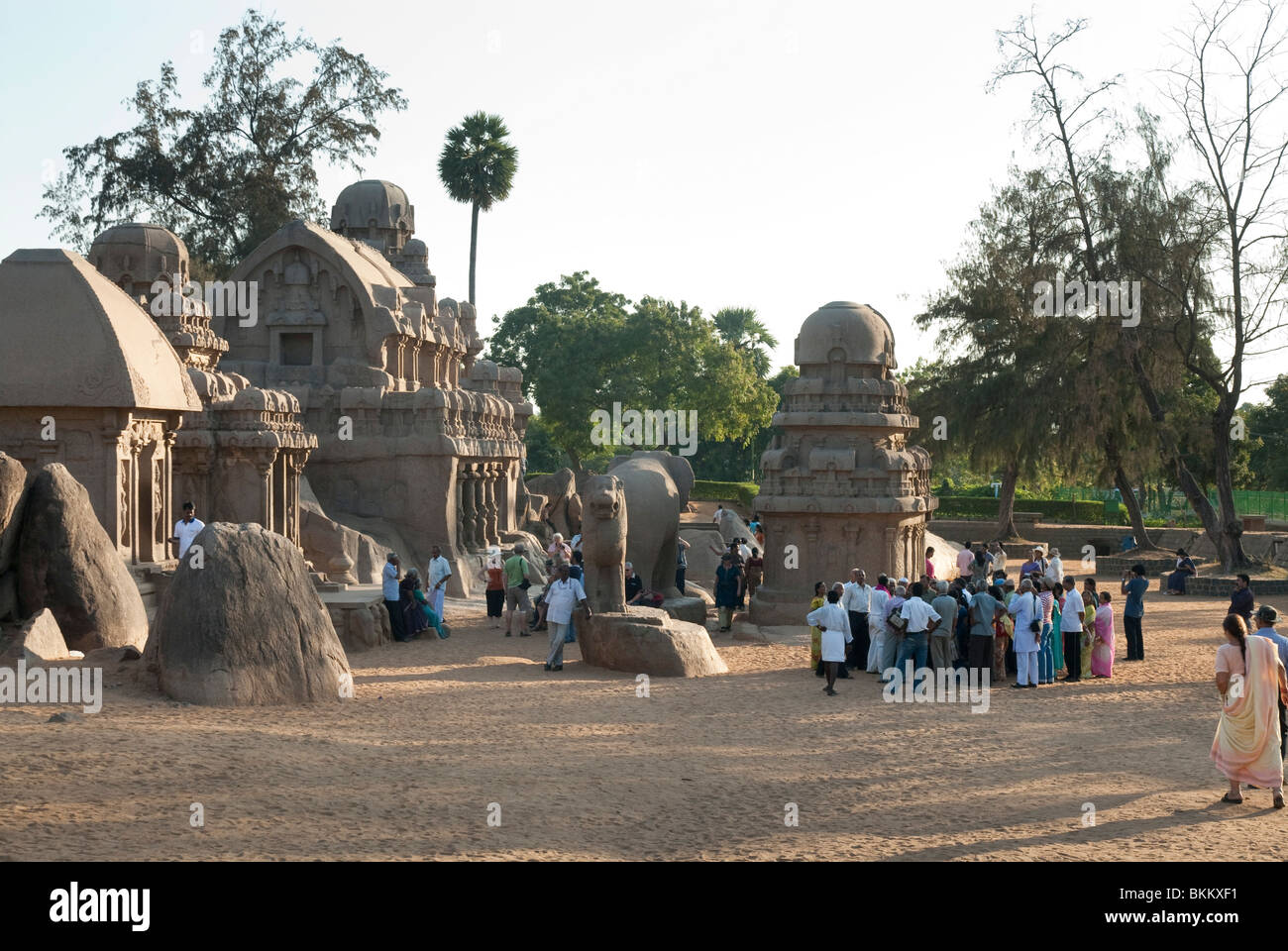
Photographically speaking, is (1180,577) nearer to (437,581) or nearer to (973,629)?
(973,629)

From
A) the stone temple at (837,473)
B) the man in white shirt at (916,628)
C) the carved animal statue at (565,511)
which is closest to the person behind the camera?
the man in white shirt at (916,628)

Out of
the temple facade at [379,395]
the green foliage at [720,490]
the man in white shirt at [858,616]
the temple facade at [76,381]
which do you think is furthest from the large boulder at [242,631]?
the green foliage at [720,490]

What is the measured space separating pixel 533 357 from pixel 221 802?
4579cm

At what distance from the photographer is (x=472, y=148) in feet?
176

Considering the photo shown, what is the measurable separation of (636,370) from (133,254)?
31.3 meters

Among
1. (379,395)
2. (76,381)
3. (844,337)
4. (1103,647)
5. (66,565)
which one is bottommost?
(1103,647)

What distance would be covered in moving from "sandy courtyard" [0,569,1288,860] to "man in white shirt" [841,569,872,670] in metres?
2.42

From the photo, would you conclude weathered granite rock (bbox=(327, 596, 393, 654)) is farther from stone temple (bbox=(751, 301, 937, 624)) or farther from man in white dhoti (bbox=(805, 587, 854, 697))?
stone temple (bbox=(751, 301, 937, 624))

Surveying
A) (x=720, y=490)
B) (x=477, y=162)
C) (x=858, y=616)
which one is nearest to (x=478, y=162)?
(x=477, y=162)

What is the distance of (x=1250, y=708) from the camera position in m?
10.5

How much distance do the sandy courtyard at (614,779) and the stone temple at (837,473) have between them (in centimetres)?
667

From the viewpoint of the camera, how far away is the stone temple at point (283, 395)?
670 inches

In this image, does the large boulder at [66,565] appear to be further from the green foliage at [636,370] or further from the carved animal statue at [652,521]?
the green foliage at [636,370]

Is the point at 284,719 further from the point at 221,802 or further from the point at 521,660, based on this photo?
the point at 521,660
